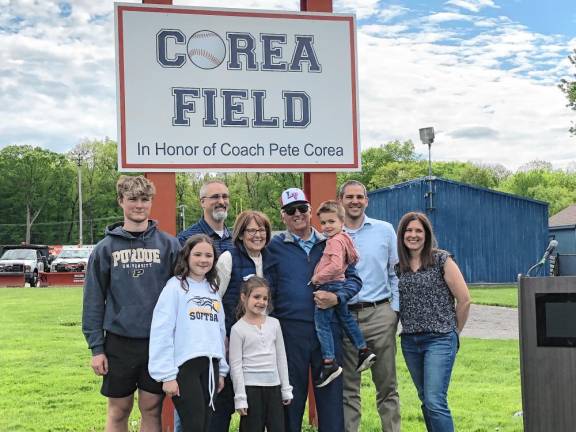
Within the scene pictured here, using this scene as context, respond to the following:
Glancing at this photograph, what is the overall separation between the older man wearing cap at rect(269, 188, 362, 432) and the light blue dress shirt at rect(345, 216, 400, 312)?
435 mm

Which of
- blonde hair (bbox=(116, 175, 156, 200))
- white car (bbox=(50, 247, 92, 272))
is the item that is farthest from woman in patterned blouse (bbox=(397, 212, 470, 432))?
white car (bbox=(50, 247, 92, 272))

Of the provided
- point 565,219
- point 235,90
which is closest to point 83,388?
point 235,90

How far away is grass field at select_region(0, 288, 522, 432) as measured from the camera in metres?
6.59

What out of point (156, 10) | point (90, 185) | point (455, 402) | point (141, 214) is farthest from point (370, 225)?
point (90, 185)

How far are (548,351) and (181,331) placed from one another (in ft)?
6.48

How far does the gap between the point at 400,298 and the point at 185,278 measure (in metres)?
1.46

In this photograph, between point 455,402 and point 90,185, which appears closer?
point 455,402

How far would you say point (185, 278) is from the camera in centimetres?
414

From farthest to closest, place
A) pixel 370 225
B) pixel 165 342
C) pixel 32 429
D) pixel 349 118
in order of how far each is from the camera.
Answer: pixel 32 429, pixel 349 118, pixel 370 225, pixel 165 342

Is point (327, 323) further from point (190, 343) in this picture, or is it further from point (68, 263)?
point (68, 263)

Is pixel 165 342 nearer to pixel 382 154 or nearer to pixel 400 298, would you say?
pixel 400 298

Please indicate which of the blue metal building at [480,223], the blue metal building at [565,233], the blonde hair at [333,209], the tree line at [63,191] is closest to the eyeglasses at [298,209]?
the blonde hair at [333,209]

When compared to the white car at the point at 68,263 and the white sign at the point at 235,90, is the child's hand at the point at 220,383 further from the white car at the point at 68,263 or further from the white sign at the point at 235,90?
the white car at the point at 68,263

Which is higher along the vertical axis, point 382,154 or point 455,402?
point 382,154
